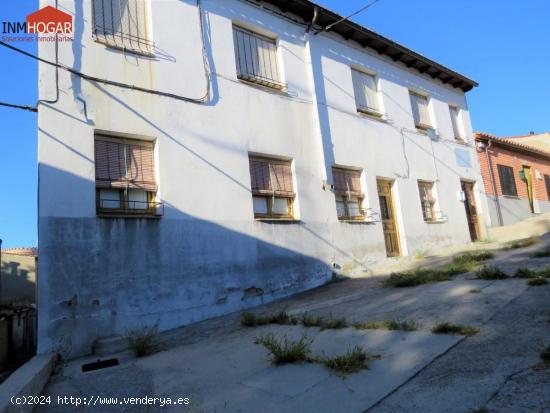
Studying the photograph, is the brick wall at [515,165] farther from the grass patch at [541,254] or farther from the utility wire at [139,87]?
the utility wire at [139,87]

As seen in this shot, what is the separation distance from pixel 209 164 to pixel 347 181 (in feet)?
A: 13.0

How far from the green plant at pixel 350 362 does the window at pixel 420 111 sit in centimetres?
1063

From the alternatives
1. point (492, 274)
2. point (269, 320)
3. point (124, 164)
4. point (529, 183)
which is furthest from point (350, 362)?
point (529, 183)

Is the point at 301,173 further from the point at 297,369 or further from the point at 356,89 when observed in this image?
the point at 297,369

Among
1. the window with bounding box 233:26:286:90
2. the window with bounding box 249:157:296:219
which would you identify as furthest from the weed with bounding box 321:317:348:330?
the window with bounding box 233:26:286:90

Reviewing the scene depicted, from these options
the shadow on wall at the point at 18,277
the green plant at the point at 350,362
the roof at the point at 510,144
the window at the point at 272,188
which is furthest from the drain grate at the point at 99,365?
the roof at the point at 510,144

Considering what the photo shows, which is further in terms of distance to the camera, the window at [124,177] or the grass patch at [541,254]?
the grass patch at [541,254]

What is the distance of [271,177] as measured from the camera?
8.74 meters

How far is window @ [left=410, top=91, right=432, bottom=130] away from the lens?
13.1m

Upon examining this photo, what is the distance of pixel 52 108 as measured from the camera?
617cm

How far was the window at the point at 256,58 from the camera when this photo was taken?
901cm

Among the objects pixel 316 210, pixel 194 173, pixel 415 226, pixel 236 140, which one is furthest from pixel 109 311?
pixel 415 226

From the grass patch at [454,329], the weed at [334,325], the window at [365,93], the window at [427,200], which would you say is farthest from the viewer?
the window at [427,200]

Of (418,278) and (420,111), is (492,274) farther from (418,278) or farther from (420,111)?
(420,111)
